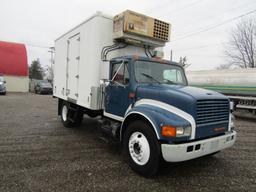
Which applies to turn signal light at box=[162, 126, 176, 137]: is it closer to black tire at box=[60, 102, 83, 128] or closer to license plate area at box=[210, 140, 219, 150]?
license plate area at box=[210, 140, 219, 150]

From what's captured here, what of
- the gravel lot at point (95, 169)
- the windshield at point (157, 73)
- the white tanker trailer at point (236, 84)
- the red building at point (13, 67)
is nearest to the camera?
the gravel lot at point (95, 169)

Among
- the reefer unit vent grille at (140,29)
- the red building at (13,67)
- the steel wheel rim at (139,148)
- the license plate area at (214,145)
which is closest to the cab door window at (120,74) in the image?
the reefer unit vent grille at (140,29)

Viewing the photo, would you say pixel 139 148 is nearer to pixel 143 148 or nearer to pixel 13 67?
pixel 143 148

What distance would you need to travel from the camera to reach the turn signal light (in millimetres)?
3088

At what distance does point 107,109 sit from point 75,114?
7.54ft

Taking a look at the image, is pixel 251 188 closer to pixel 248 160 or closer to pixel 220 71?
pixel 248 160

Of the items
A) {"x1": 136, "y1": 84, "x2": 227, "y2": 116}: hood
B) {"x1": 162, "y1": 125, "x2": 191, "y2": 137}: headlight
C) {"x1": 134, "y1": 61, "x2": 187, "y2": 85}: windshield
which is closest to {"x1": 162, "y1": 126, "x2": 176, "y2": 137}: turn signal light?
{"x1": 162, "y1": 125, "x2": 191, "y2": 137}: headlight

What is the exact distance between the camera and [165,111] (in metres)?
3.40

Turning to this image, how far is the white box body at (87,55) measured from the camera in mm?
5039

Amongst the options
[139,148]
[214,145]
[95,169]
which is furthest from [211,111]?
[95,169]

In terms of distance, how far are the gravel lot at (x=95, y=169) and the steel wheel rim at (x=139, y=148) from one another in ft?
0.98

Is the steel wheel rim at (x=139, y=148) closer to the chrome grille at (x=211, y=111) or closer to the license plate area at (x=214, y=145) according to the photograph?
the chrome grille at (x=211, y=111)

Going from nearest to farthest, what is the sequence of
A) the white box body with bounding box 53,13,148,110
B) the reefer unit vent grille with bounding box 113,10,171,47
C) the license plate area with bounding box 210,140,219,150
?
the license plate area with bounding box 210,140,219,150 → the reefer unit vent grille with bounding box 113,10,171,47 → the white box body with bounding box 53,13,148,110

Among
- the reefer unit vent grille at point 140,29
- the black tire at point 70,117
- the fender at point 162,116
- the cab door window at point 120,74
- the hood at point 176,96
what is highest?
the reefer unit vent grille at point 140,29
